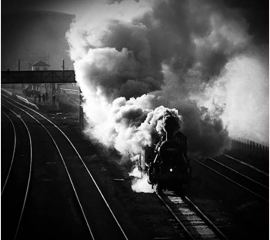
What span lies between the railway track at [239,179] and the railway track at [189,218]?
3585mm

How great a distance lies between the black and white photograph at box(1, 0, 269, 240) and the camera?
16094mm

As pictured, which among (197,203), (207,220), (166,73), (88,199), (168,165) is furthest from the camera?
(166,73)

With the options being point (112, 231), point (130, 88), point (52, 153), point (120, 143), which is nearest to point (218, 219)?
point (112, 231)

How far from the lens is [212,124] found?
77.8 ft

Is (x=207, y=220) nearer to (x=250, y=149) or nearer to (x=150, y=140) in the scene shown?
(x=150, y=140)

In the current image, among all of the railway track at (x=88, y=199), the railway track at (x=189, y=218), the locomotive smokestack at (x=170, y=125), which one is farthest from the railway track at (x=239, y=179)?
the railway track at (x=88, y=199)

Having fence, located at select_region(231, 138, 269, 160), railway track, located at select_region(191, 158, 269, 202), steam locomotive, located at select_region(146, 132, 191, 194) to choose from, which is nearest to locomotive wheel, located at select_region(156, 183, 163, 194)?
steam locomotive, located at select_region(146, 132, 191, 194)

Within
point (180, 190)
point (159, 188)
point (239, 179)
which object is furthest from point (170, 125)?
point (239, 179)

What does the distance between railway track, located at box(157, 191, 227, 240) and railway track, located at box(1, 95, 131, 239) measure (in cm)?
207

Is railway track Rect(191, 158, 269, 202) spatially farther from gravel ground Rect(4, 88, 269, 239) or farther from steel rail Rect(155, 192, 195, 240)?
steel rail Rect(155, 192, 195, 240)

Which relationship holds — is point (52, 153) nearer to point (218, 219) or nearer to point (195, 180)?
point (195, 180)

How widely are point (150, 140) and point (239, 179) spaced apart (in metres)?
6.34

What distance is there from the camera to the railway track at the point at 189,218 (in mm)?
14250

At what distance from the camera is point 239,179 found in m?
22.2
